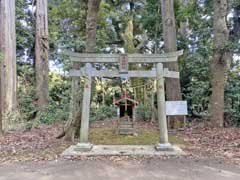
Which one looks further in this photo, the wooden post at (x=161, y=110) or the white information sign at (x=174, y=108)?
the white information sign at (x=174, y=108)

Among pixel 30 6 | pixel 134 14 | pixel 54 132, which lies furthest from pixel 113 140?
pixel 30 6

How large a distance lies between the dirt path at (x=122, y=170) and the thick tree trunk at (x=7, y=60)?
669cm

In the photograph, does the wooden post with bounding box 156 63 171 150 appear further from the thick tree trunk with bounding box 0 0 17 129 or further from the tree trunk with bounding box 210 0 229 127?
the thick tree trunk with bounding box 0 0 17 129

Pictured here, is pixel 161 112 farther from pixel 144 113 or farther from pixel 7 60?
pixel 7 60

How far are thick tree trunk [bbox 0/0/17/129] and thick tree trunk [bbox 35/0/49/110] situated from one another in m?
2.19

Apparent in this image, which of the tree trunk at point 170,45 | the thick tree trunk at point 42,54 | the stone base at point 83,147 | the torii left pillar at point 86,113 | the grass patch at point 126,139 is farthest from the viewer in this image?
the thick tree trunk at point 42,54

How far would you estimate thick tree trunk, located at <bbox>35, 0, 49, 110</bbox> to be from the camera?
14438 millimetres

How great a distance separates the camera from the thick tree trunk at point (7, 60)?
1184 centimetres

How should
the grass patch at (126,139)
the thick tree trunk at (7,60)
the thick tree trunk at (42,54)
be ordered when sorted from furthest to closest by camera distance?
the thick tree trunk at (42,54), the thick tree trunk at (7,60), the grass patch at (126,139)

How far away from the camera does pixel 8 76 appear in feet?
39.4

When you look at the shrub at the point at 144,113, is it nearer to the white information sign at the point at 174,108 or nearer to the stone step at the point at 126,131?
the stone step at the point at 126,131

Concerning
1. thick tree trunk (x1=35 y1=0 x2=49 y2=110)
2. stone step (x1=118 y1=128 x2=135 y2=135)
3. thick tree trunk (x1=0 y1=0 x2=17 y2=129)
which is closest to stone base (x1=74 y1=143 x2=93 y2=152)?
stone step (x1=118 y1=128 x2=135 y2=135)

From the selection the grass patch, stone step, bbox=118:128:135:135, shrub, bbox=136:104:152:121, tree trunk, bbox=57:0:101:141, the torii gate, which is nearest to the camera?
the torii gate

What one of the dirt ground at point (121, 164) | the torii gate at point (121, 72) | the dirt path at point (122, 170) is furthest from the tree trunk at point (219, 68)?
the dirt path at point (122, 170)
